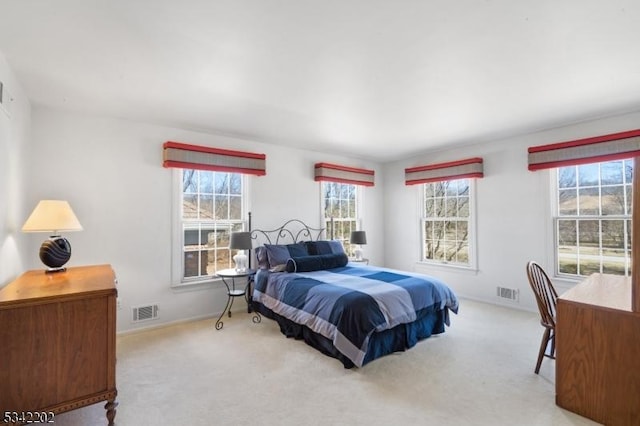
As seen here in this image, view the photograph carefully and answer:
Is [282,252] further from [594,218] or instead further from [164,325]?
[594,218]

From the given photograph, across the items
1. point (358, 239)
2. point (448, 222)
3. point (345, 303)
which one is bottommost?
point (345, 303)

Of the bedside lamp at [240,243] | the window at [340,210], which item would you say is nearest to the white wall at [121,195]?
the bedside lamp at [240,243]

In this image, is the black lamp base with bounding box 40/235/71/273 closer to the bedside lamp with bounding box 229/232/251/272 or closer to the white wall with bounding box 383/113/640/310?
the bedside lamp with bounding box 229/232/251/272

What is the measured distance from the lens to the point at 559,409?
198 centimetres

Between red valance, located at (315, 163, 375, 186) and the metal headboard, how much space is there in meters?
0.81

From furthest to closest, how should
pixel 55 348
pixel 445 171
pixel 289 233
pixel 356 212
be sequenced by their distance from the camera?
pixel 356 212, pixel 445 171, pixel 289 233, pixel 55 348

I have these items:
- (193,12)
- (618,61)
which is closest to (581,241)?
(618,61)

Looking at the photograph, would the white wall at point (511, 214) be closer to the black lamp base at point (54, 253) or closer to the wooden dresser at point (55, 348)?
the wooden dresser at point (55, 348)

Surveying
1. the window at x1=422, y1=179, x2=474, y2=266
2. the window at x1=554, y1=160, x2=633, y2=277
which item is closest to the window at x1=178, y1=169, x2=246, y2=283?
the window at x1=422, y1=179, x2=474, y2=266

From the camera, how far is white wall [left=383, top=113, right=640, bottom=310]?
392cm

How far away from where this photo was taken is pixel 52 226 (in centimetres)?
237

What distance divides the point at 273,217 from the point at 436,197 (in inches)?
110

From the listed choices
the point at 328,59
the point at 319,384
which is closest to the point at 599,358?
the point at 319,384

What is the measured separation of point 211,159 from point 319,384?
9.35 ft
